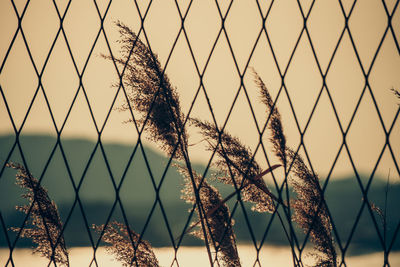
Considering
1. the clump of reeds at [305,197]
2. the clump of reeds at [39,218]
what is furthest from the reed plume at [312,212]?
the clump of reeds at [39,218]

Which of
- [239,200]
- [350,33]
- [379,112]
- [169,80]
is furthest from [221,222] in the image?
[350,33]

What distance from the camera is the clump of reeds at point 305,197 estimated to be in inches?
87.8

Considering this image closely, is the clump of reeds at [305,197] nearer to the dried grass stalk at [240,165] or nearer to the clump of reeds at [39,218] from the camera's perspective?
the dried grass stalk at [240,165]

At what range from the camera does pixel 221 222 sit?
7.46ft

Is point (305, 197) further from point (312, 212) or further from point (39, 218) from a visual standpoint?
point (39, 218)

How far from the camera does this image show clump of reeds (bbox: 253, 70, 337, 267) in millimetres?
2230

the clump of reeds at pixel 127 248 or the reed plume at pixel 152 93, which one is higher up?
the reed plume at pixel 152 93

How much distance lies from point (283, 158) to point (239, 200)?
1.32 ft

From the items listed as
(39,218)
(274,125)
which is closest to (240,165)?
(274,125)

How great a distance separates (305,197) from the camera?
229 centimetres

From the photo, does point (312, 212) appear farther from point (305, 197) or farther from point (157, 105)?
point (157, 105)

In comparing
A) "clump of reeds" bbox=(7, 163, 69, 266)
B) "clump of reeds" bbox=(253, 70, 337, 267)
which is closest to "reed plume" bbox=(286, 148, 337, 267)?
"clump of reeds" bbox=(253, 70, 337, 267)

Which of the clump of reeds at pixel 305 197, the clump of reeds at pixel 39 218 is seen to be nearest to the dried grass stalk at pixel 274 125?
the clump of reeds at pixel 305 197

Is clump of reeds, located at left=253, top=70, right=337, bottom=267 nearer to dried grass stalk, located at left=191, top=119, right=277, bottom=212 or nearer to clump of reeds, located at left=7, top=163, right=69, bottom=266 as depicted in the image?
dried grass stalk, located at left=191, top=119, right=277, bottom=212
